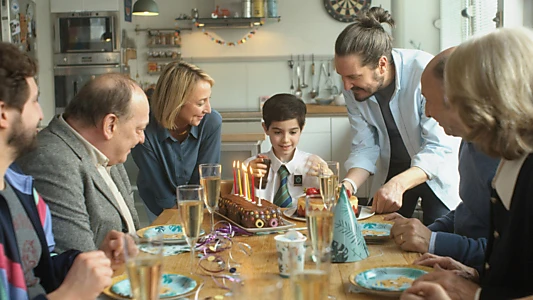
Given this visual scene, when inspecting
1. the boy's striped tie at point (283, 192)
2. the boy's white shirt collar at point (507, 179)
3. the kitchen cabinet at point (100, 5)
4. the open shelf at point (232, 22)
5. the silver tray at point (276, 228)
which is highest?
the kitchen cabinet at point (100, 5)

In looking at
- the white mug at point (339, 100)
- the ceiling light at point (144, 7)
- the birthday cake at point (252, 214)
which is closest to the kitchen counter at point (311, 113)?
the white mug at point (339, 100)

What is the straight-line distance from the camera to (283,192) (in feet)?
9.96

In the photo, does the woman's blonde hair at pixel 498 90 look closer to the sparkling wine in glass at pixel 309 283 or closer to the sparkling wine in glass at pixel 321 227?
the sparkling wine in glass at pixel 321 227

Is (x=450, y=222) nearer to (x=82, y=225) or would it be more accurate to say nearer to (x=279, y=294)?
(x=82, y=225)

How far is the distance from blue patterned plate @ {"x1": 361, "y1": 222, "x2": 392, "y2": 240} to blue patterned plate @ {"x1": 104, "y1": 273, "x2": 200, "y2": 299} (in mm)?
696

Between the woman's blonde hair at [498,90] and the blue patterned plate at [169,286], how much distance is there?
0.76 meters

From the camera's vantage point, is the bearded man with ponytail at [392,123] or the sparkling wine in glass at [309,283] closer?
the sparkling wine in glass at [309,283]

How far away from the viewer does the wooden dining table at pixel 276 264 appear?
151 centimetres

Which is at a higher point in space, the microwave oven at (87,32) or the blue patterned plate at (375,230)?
the microwave oven at (87,32)

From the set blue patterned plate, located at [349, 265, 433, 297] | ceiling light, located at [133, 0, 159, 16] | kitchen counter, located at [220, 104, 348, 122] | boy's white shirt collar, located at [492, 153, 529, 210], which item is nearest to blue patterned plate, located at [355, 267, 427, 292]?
blue patterned plate, located at [349, 265, 433, 297]

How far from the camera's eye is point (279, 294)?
95cm

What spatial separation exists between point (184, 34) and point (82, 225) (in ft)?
19.2

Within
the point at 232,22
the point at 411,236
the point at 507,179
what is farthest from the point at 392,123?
the point at 232,22

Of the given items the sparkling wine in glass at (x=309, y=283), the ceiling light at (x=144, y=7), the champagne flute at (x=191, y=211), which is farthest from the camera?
the ceiling light at (x=144, y=7)
